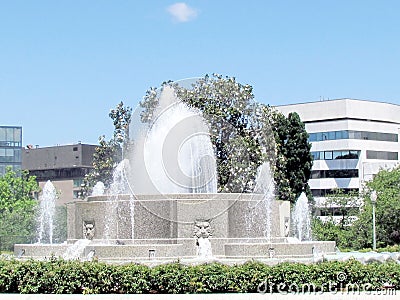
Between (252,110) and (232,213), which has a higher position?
(252,110)

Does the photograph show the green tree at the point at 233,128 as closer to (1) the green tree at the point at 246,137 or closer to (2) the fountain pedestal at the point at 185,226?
(1) the green tree at the point at 246,137

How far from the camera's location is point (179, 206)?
22.4 metres

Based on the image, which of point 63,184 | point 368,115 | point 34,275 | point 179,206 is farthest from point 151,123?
point 63,184

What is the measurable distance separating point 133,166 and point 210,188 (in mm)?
3527

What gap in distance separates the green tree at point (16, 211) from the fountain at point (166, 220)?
15199 millimetres

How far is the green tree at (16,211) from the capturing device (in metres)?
41.5

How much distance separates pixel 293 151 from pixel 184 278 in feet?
103

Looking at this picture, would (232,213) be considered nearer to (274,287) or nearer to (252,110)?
(274,287)

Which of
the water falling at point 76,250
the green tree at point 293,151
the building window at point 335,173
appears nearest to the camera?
the water falling at point 76,250

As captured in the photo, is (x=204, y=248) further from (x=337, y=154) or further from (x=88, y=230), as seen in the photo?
(x=337, y=154)

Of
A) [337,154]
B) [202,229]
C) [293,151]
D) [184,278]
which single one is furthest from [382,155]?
[184,278]

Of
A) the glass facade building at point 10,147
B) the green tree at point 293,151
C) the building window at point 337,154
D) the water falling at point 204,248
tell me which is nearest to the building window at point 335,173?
the building window at point 337,154

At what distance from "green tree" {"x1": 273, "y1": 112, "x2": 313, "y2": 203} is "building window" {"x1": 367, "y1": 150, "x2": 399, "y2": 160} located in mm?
25685
